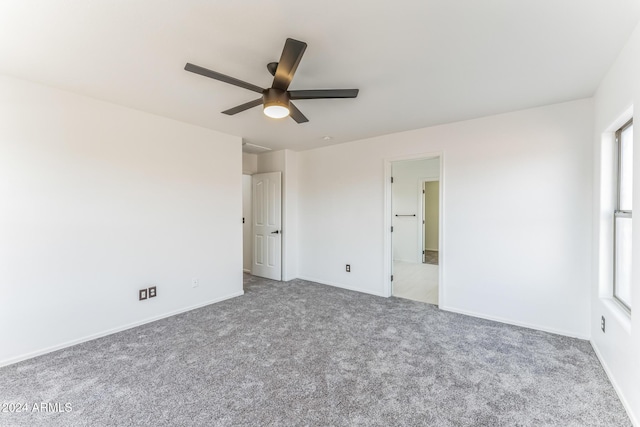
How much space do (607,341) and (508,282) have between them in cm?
95

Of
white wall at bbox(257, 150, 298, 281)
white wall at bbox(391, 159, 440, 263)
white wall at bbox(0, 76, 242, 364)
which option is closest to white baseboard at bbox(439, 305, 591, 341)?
white wall at bbox(257, 150, 298, 281)

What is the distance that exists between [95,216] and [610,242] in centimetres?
475

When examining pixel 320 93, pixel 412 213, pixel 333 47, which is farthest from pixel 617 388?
pixel 412 213

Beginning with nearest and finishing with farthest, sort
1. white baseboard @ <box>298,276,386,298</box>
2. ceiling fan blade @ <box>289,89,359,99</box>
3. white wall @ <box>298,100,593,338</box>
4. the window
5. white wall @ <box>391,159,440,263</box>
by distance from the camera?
ceiling fan blade @ <box>289,89,359,99</box> < the window < white wall @ <box>298,100,593,338</box> < white baseboard @ <box>298,276,386,298</box> < white wall @ <box>391,159,440,263</box>

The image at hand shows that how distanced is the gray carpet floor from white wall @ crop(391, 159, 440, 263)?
3.43 meters

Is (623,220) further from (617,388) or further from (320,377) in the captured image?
(320,377)

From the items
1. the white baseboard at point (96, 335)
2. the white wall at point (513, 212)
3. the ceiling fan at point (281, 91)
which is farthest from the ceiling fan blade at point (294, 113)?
the white baseboard at point (96, 335)

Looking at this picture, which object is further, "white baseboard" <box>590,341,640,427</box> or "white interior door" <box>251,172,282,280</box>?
"white interior door" <box>251,172,282,280</box>

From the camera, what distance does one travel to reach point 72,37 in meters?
1.73

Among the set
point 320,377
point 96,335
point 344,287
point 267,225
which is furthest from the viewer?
point 267,225

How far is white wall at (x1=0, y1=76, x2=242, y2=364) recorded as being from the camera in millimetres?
2281

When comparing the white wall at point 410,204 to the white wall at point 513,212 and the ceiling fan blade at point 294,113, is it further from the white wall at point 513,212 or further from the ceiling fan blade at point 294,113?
the ceiling fan blade at point 294,113

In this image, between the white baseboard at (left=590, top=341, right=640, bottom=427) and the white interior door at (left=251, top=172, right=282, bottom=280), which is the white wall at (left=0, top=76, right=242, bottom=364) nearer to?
the white interior door at (left=251, top=172, right=282, bottom=280)

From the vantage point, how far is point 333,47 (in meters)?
1.83
